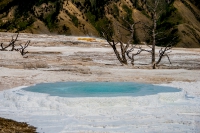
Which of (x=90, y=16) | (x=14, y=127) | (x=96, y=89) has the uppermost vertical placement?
(x=14, y=127)

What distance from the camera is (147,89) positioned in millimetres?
13961

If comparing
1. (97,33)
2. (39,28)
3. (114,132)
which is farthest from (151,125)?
(97,33)

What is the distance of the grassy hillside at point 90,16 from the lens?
137m

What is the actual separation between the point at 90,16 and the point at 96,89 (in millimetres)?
144950

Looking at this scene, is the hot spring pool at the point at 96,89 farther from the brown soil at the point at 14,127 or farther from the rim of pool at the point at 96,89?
the brown soil at the point at 14,127

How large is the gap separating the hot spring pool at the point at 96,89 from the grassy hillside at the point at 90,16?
4448 inches

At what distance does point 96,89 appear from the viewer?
14.0 meters

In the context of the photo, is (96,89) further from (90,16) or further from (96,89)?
(90,16)

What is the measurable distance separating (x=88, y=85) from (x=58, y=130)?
639 cm

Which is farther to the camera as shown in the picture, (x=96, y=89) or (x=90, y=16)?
(x=90, y=16)

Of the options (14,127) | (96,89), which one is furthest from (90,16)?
(14,127)

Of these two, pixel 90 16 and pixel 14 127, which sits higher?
pixel 14 127

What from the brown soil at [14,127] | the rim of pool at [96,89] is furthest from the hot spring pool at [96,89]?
the brown soil at [14,127]

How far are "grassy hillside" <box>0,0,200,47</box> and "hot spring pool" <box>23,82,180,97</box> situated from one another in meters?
113
